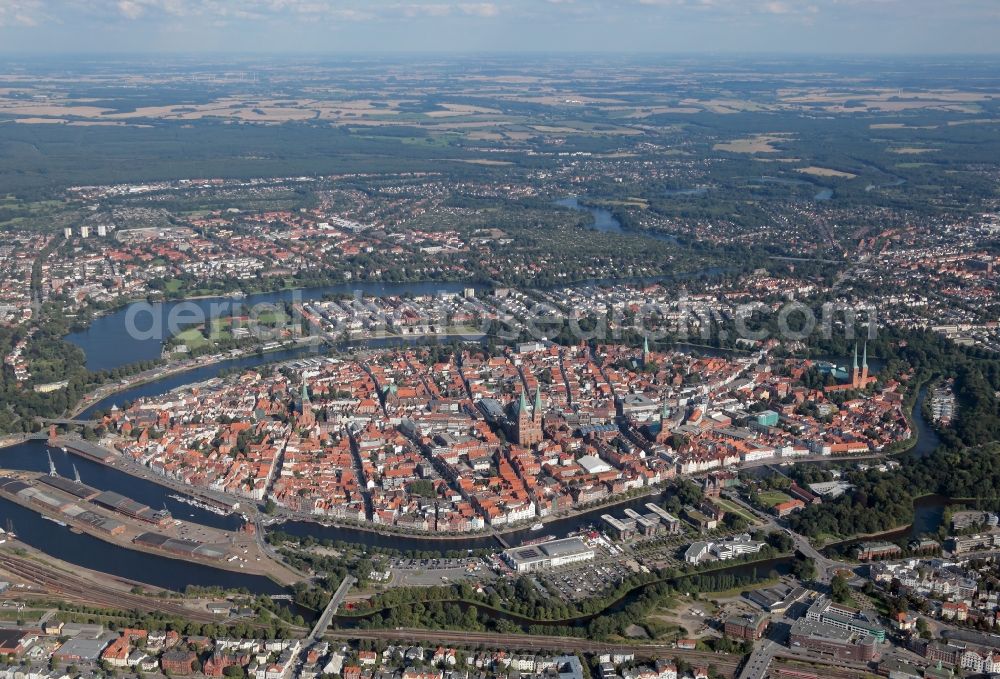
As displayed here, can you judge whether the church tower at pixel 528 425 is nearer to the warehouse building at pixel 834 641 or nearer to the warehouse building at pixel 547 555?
the warehouse building at pixel 547 555

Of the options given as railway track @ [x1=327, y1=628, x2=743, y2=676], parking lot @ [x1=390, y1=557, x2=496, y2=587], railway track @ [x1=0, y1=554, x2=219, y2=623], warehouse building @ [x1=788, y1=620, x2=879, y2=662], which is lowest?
railway track @ [x1=0, y1=554, x2=219, y2=623]

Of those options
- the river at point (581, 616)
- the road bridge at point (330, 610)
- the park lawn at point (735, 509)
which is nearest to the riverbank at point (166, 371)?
the road bridge at point (330, 610)

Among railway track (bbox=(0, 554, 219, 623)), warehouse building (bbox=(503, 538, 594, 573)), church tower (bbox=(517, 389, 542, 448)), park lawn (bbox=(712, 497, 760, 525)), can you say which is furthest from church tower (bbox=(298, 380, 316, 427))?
park lawn (bbox=(712, 497, 760, 525))

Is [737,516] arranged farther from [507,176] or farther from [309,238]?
[507,176]

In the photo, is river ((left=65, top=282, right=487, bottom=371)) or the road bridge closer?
the road bridge

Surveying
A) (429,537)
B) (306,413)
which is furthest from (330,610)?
(306,413)

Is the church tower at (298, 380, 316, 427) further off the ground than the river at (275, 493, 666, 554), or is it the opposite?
the church tower at (298, 380, 316, 427)

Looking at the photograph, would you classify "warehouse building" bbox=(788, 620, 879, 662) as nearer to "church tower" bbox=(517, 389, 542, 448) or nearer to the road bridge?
the road bridge
